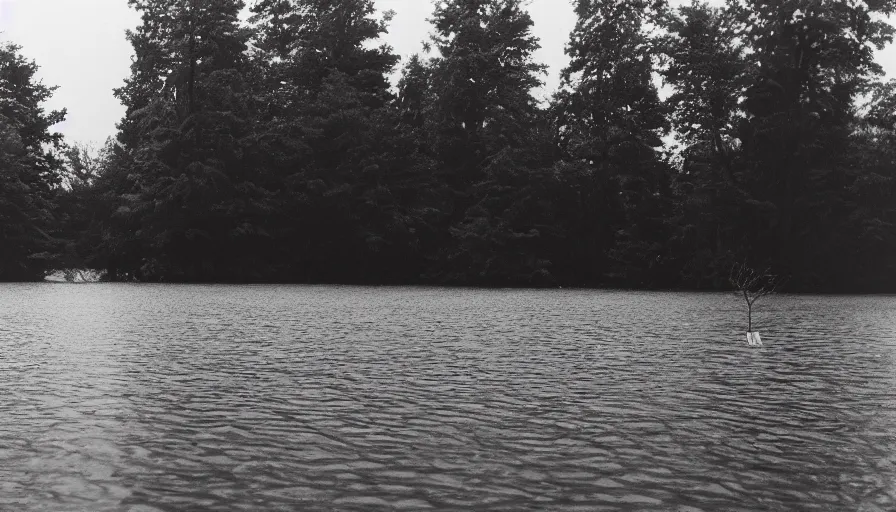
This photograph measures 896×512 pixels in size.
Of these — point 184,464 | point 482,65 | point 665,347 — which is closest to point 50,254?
point 482,65

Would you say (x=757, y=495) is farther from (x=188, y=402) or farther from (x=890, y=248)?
(x=890, y=248)

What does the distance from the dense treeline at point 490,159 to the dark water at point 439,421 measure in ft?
122

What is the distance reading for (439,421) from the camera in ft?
35.1

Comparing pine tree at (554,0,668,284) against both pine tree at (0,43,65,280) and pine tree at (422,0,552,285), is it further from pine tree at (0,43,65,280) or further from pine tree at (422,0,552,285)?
pine tree at (0,43,65,280)

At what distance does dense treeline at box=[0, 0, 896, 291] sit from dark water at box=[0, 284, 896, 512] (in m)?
37.3

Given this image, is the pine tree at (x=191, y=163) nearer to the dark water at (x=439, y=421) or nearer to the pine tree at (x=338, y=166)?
the pine tree at (x=338, y=166)

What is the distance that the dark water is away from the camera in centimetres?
759

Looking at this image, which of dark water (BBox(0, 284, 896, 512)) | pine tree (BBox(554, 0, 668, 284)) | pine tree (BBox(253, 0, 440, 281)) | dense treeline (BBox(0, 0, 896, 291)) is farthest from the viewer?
pine tree (BBox(253, 0, 440, 281))

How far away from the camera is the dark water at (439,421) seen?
24.9ft

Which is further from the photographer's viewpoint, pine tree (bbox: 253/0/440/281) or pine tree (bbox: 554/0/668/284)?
pine tree (bbox: 253/0/440/281)

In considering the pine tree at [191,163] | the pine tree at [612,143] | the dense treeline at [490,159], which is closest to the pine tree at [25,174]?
the dense treeline at [490,159]

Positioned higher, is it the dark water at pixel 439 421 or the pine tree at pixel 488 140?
the pine tree at pixel 488 140

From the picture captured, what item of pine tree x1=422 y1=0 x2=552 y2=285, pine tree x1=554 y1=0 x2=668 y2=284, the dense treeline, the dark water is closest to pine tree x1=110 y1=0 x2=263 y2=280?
the dense treeline

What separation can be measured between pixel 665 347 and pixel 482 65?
4899 cm
